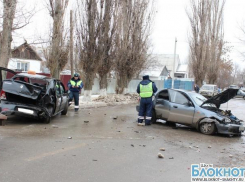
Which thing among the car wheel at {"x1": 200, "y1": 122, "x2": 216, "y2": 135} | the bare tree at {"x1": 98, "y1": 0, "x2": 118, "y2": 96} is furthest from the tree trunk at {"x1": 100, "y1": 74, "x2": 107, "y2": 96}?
the car wheel at {"x1": 200, "y1": 122, "x2": 216, "y2": 135}

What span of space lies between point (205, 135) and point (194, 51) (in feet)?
83.2

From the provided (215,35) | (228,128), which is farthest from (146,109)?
(215,35)

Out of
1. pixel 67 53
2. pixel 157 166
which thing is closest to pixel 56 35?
pixel 67 53

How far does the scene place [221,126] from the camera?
7941 mm

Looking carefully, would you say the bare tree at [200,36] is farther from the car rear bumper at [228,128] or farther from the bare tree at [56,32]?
the car rear bumper at [228,128]

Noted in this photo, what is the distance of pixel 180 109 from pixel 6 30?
26.5ft

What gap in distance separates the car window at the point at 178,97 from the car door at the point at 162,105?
20 cm

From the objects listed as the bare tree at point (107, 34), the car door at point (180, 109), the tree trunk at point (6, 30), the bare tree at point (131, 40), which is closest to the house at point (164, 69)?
the bare tree at point (131, 40)

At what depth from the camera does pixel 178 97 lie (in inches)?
362

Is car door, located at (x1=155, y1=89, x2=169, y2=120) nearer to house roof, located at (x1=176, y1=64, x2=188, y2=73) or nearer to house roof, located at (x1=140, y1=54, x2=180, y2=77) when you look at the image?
house roof, located at (x1=140, y1=54, x2=180, y2=77)

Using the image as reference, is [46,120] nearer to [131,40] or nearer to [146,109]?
[146,109]

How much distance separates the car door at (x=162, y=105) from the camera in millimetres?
9234

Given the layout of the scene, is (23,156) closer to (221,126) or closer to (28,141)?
(28,141)

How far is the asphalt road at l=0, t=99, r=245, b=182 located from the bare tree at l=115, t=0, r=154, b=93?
11789mm
